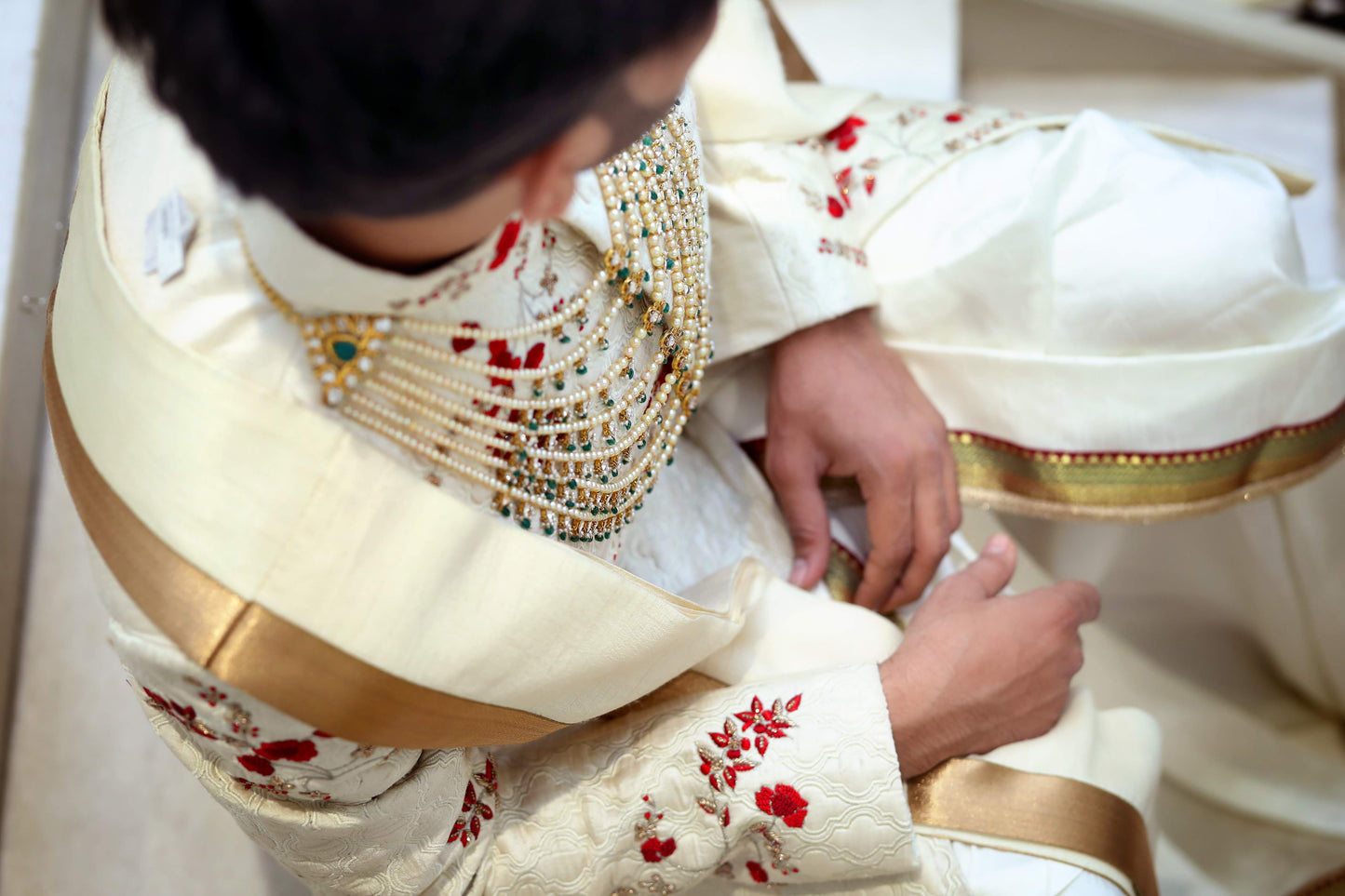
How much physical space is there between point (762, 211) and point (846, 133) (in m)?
0.18

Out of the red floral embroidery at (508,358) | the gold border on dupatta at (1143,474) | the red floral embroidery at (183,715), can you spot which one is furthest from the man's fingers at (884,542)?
the red floral embroidery at (183,715)

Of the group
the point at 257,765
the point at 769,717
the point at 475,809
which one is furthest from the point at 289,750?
the point at 769,717

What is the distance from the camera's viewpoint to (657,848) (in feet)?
2.13

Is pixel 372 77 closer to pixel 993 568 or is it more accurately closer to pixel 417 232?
pixel 417 232

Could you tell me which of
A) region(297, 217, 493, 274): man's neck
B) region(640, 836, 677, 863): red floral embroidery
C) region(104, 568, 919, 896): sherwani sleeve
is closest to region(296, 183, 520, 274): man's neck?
region(297, 217, 493, 274): man's neck

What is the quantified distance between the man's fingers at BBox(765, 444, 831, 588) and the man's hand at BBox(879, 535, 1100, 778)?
0.28ft

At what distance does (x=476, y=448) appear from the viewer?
1.59 feet

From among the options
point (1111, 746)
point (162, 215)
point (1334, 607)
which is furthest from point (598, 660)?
point (1334, 607)

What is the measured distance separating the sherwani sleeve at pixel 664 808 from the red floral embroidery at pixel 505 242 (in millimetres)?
256

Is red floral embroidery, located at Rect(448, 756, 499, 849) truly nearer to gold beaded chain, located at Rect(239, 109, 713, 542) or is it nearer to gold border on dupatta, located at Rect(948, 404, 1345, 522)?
gold beaded chain, located at Rect(239, 109, 713, 542)

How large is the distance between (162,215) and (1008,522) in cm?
82

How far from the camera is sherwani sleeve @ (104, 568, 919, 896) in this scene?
1.92ft

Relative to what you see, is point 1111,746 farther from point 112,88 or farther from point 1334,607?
point 112,88

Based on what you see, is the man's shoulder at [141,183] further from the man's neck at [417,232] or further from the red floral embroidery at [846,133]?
the red floral embroidery at [846,133]
